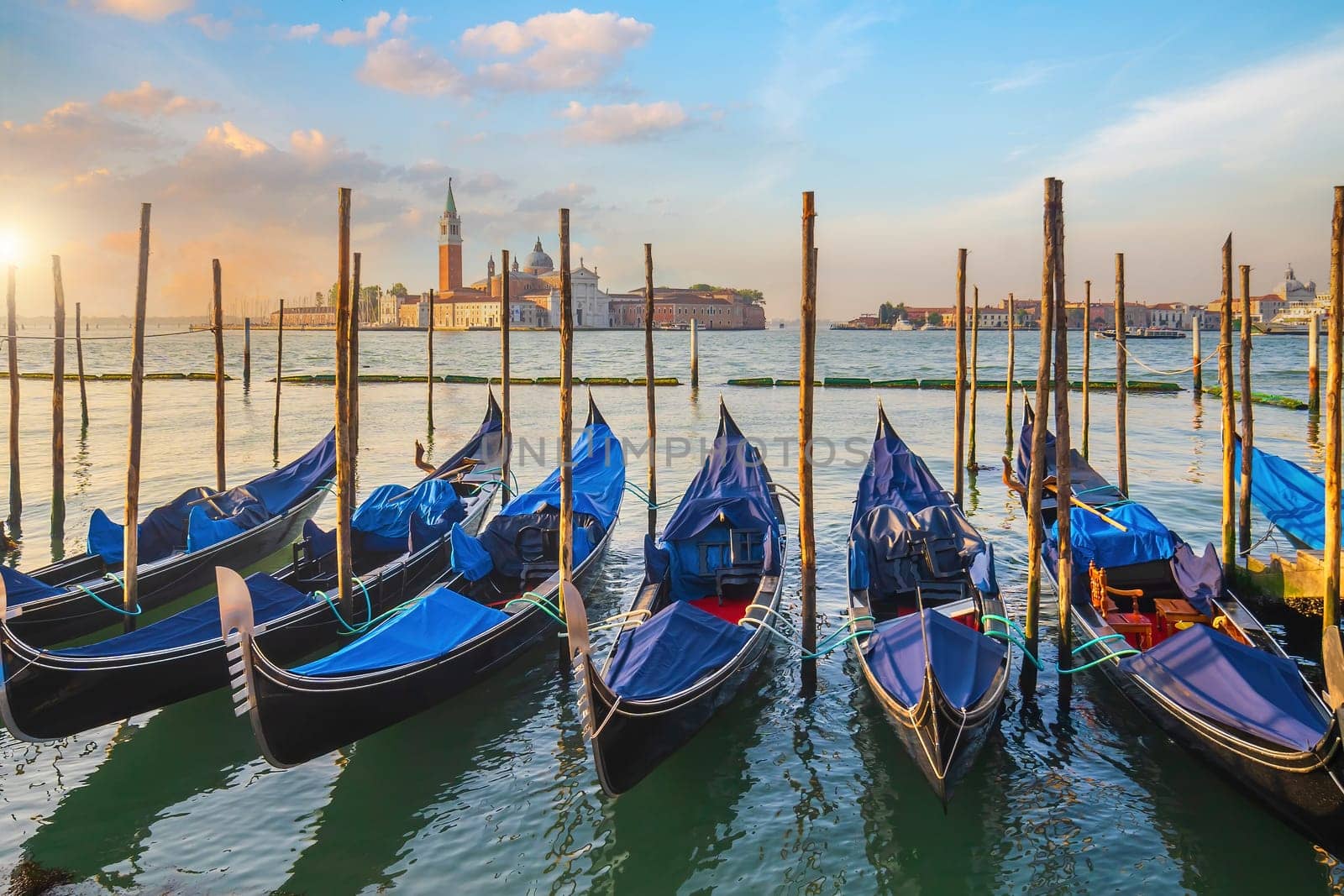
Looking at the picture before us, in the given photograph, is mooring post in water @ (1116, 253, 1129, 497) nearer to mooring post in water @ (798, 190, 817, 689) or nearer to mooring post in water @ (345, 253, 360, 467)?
mooring post in water @ (798, 190, 817, 689)

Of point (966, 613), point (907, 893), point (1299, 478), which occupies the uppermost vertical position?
point (1299, 478)

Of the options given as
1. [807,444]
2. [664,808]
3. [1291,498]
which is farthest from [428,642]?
[1291,498]

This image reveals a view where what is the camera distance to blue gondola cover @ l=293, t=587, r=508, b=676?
5.16 m

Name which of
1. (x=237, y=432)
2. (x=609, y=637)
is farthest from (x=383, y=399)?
(x=609, y=637)

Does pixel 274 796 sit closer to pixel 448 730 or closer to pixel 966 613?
pixel 448 730

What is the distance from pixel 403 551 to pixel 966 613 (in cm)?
479

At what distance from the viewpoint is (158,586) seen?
24.5 feet

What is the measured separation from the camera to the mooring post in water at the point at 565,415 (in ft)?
21.3

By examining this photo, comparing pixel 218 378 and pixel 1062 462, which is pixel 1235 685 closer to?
pixel 1062 462

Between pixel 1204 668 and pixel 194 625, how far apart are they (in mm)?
5819

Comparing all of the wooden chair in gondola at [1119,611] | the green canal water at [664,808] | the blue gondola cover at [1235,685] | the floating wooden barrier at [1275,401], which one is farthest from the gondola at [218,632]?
the floating wooden barrier at [1275,401]

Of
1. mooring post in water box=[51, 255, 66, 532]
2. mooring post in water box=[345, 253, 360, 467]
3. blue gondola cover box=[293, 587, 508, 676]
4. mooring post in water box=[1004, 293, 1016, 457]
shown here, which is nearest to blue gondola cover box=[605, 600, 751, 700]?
blue gondola cover box=[293, 587, 508, 676]

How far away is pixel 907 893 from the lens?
420cm

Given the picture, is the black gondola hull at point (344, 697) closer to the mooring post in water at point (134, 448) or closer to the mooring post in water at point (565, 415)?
the mooring post in water at point (565, 415)
